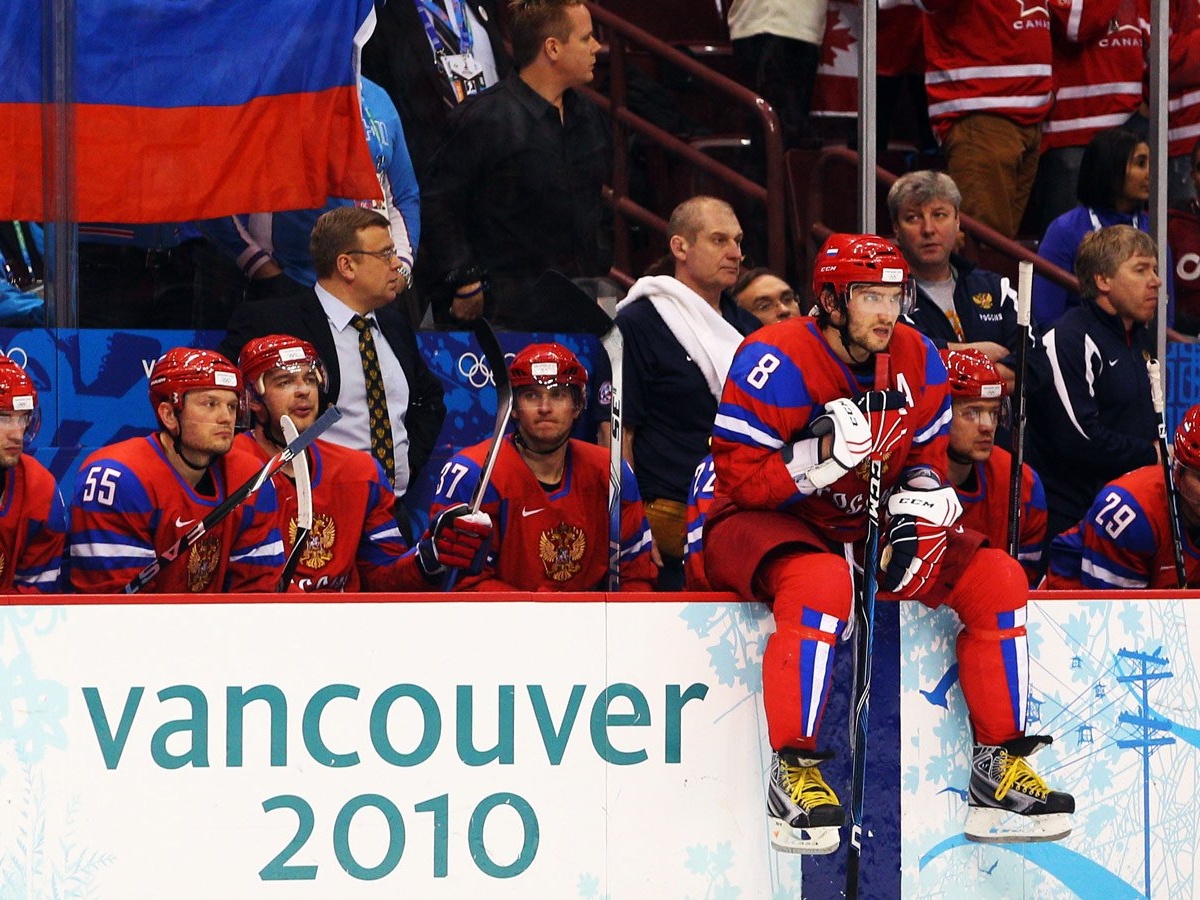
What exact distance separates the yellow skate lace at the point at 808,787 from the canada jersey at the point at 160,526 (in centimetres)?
133

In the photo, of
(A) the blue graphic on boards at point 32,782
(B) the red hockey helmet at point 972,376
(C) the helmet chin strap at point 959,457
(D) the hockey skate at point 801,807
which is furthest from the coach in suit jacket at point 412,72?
(D) the hockey skate at point 801,807

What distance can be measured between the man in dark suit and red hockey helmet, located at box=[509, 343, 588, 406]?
0.99 ft

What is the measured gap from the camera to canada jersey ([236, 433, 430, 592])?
4242mm

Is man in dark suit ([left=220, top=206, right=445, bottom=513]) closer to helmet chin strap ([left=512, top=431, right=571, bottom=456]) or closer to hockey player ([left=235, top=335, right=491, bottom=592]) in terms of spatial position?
hockey player ([left=235, top=335, right=491, bottom=592])

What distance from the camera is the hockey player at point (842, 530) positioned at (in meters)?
3.40

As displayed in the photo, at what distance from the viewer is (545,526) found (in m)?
4.33

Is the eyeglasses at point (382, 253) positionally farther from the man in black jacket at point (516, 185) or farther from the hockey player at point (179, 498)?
the hockey player at point (179, 498)

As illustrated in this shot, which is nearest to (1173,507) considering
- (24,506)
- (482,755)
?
(482,755)

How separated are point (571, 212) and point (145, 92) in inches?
43.7

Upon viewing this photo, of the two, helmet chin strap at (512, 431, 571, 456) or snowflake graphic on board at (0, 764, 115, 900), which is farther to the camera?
helmet chin strap at (512, 431, 571, 456)

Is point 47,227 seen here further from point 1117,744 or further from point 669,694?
point 1117,744

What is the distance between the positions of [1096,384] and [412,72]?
6.48 ft

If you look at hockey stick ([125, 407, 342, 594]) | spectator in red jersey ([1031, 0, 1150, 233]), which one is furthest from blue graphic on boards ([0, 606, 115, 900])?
spectator in red jersey ([1031, 0, 1150, 233])

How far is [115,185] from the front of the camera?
4.46 metres
